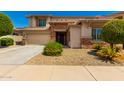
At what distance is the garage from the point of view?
31.4m

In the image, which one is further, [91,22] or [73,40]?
[73,40]

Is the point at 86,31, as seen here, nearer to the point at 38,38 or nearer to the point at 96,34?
the point at 96,34

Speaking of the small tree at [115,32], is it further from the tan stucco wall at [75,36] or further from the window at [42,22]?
the window at [42,22]

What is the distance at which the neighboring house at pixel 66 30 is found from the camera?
870 inches

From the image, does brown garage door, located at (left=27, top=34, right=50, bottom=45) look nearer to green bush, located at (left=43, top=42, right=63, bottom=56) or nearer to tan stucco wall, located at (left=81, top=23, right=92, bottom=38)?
tan stucco wall, located at (left=81, top=23, right=92, bottom=38)

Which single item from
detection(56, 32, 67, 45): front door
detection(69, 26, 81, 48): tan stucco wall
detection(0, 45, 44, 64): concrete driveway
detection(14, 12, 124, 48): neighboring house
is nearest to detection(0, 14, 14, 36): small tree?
detection(0, 45, 44, 64): concrete driveway

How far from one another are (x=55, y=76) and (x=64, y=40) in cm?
2203

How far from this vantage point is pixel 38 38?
104 feet

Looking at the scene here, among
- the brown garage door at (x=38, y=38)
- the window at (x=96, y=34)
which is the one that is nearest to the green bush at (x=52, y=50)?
the window at (x=96, y=34)

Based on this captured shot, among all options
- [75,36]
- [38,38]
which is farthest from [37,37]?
[75,36]

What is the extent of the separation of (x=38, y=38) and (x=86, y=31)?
11.1m

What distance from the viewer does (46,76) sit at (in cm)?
946
